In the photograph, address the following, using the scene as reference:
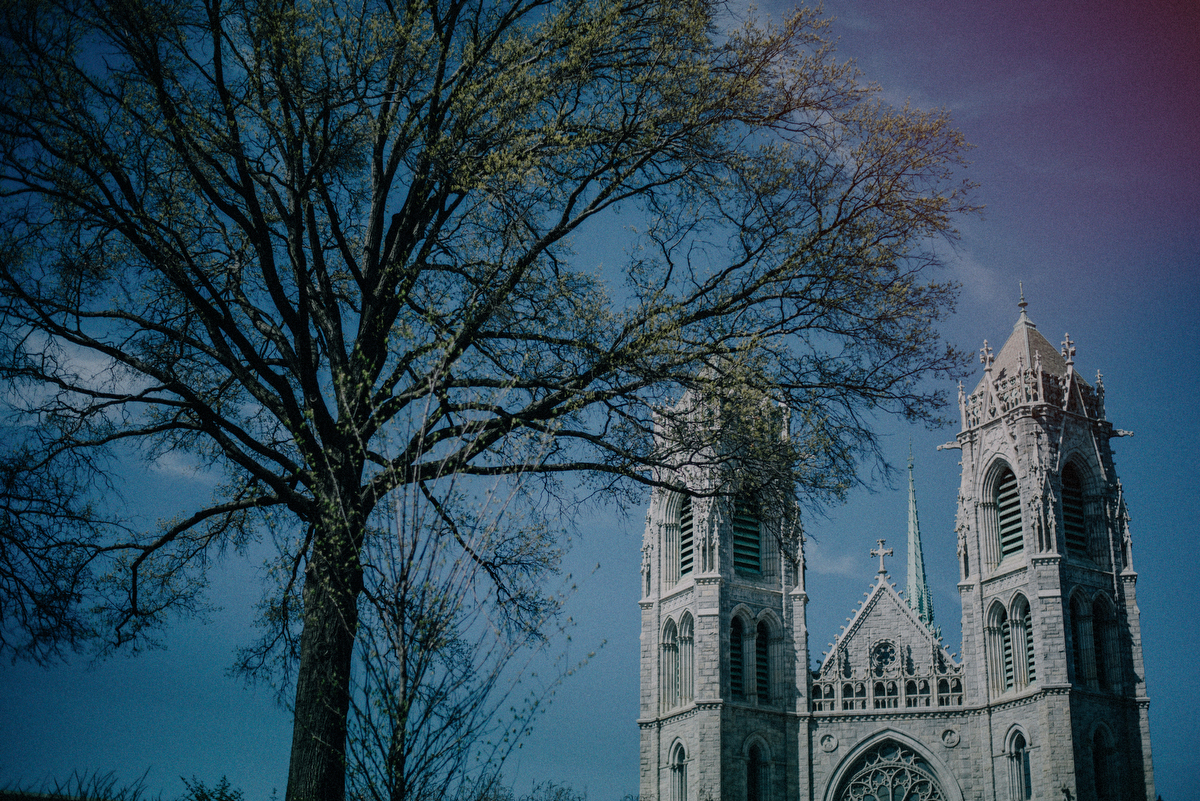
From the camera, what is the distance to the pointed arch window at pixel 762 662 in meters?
42.5

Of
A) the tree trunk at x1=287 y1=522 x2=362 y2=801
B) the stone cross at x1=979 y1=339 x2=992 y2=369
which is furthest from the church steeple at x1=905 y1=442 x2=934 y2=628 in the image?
the tree trunk at x1=287 y1=522 x2=362 y2=801

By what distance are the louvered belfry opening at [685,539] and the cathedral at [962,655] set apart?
0.08 metres

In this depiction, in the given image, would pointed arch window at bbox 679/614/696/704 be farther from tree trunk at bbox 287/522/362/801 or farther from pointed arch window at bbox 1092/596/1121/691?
tree trunk at bbox 287/522/362/801

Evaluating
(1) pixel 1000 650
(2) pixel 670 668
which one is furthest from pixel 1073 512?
(2) pixel 670 668

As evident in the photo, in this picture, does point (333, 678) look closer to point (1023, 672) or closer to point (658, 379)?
point (658, 379)

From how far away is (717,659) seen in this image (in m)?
40.8

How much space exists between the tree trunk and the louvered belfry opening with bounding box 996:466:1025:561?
36.5 m

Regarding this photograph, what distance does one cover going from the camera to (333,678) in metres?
9.78

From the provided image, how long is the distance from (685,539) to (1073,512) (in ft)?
45.3

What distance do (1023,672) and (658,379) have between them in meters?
33.8

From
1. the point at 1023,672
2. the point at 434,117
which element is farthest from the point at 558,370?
the point at 1023,672

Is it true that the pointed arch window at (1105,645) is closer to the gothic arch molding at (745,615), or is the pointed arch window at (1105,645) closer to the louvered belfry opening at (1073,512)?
the louvered belfry opening at (1073,512)

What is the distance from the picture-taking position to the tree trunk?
984 centimetres

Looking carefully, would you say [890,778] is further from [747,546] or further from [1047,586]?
[747,546]
